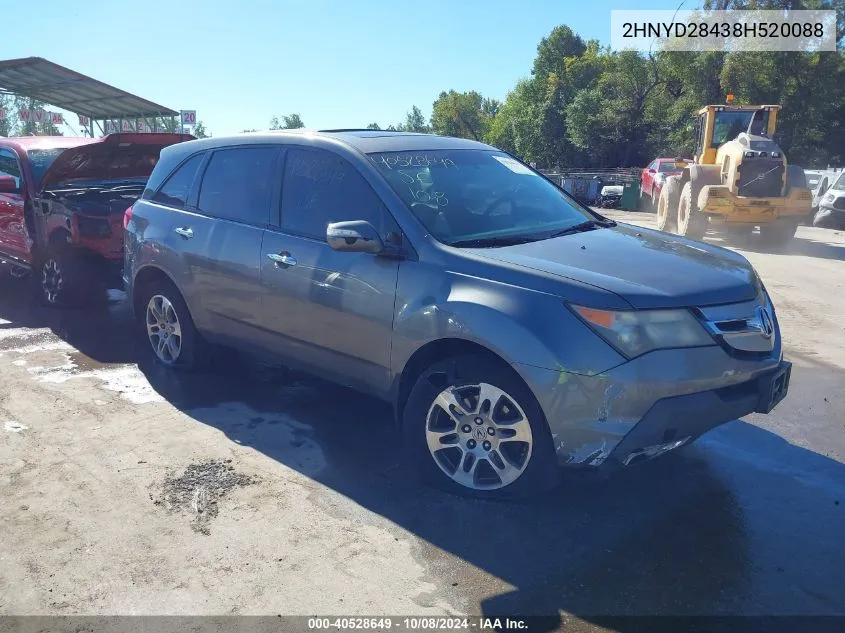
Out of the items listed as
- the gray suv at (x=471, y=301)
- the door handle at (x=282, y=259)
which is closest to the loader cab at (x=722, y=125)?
the gray suv at (x=471, y=301)

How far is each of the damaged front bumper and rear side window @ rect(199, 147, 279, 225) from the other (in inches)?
88.8

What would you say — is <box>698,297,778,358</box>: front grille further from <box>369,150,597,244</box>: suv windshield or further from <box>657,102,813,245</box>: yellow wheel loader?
<box>657,102,813,245</box>: yellow wheel loader

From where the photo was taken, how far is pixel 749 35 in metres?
32.7

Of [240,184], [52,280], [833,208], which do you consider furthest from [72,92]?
[833,208]

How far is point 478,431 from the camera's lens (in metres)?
3.50

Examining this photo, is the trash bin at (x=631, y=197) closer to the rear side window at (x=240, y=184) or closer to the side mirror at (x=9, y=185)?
the side mirror at (x=9, y=185)

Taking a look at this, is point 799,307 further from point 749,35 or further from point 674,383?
point 749,35

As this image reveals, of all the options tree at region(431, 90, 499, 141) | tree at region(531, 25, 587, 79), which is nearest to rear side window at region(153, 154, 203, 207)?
tree at region(531, 25, 587, 79)

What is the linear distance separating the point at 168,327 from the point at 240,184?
1.42 metres

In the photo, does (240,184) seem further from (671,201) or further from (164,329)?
(671,201)

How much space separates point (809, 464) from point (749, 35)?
112ft

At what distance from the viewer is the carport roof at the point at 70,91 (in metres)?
13.7

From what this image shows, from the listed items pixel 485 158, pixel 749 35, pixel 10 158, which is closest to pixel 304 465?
pixel 485 158

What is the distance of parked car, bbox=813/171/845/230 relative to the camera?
18.8m
